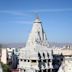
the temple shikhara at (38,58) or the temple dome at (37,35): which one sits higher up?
the temple dome at (37,35)

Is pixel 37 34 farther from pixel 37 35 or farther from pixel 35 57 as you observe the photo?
pixel 35 57

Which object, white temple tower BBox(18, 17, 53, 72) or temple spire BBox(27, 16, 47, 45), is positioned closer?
white temple tower BBox(18, 17, 53, 72)

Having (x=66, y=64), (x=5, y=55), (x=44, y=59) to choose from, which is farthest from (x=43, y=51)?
(x=5, y=55)

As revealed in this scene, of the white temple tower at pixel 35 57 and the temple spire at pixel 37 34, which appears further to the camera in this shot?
the temple spire at pixel 37 34

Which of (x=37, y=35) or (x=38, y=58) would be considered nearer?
(x=38, y=58)

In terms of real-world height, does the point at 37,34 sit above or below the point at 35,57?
above

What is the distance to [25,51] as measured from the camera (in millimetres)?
37344

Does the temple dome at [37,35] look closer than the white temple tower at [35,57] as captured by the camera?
No

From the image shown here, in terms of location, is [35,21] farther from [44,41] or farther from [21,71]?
[21,71]

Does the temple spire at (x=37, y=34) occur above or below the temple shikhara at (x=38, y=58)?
above

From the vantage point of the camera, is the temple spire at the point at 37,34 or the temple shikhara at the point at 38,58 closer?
the temple shikhara at the point at 38,58

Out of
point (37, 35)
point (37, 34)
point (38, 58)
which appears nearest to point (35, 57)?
point (38, 58)

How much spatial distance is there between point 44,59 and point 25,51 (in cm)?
274

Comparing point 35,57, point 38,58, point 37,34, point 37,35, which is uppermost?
point 37,34
